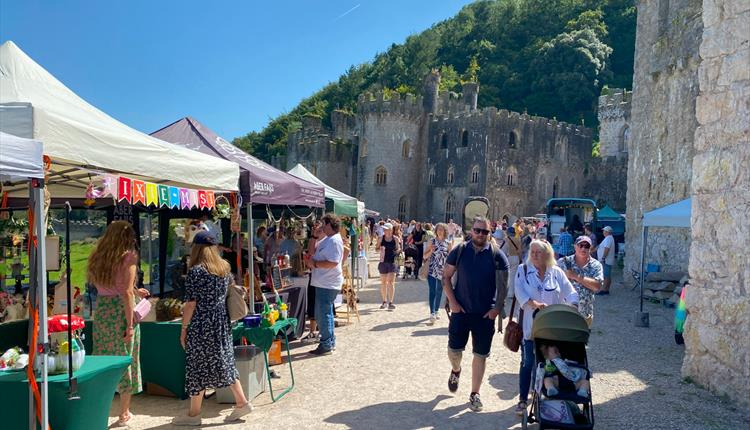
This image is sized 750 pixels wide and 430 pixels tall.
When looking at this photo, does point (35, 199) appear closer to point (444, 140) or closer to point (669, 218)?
point (669, 218)

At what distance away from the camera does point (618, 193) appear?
39.8 meters

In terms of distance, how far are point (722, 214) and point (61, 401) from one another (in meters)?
6.34

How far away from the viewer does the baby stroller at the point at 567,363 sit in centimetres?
399

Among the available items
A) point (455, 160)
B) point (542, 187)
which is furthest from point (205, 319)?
point (542, 187)

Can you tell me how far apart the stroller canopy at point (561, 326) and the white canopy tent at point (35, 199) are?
11.7ft

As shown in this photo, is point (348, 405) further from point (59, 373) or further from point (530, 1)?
point (530, 1)

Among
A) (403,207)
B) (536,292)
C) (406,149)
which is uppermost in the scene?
(406,149)

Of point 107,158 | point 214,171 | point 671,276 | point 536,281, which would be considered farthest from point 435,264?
point 671,276

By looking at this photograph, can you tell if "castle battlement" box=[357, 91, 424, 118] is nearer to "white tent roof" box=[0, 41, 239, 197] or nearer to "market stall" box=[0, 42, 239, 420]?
"market stall" box=[0, 42, 239, 420]

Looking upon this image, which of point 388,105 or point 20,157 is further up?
point 388,105

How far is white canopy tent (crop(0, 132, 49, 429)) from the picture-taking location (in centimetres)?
279

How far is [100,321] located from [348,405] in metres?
2.38

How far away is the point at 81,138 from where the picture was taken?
3566 mm

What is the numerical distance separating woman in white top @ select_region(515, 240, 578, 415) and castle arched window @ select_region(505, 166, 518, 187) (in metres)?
33.3
